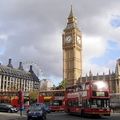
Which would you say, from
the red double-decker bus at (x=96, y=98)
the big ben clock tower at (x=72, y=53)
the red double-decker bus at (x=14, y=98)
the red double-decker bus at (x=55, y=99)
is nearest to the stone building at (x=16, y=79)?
the big ben clock tower at (x=72, y=53)

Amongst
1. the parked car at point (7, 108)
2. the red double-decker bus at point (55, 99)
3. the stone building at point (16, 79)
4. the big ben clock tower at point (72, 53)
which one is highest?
the big ben clock tower at point (72, 53)

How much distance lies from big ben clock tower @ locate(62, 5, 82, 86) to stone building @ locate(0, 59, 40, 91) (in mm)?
19921

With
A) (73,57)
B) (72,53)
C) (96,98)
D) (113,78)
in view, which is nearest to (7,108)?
(96,98)

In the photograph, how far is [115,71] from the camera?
115m

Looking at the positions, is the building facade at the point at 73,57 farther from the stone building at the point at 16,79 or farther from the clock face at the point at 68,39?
the stone building at the point at 16,79

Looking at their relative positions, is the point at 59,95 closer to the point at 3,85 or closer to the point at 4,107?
the point at 4,107

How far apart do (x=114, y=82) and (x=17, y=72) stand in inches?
2018

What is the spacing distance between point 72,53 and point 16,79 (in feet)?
111

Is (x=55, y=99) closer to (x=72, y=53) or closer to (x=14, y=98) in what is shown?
(x=14, y=98)

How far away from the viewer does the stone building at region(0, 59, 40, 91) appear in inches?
4298

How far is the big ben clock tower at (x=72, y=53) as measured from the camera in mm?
124188

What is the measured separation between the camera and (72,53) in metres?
126

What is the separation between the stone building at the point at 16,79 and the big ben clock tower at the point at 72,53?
65.4 ft

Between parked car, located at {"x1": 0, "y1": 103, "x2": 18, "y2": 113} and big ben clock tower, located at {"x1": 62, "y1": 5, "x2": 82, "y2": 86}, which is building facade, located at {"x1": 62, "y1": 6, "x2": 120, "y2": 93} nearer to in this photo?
big ben clock tower, located at {"x1": 62, "y1": 5, "x2": 82, "y2": 86}
